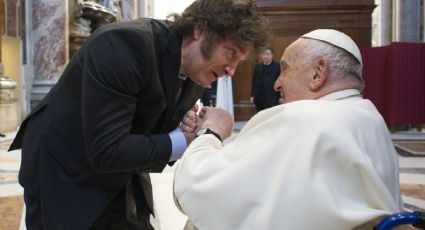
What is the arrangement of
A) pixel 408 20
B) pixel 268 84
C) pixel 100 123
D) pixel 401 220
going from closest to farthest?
pixel 401 220 → pixel 100 123 → pixel 268 84 → pixel 408 20

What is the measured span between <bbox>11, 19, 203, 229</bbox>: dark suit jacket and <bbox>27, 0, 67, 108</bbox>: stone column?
932 cm

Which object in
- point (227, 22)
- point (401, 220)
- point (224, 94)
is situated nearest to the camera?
point (401, 220)

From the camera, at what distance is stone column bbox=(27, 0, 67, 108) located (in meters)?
10.8

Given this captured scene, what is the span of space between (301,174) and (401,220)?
0.28m

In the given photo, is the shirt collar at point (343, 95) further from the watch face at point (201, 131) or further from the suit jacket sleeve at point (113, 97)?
the suit jacket sleeve at point (113, 97)

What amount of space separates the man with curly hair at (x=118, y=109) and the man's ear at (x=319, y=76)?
25 cm

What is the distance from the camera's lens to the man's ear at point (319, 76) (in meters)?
1.66

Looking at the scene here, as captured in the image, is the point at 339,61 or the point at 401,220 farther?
the point at 339,61

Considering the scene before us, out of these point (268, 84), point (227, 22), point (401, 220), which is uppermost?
point (227, 22)

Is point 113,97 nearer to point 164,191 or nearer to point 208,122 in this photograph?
point 208,122

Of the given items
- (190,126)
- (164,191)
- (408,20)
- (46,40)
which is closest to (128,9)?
(46,40)

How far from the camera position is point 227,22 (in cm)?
177

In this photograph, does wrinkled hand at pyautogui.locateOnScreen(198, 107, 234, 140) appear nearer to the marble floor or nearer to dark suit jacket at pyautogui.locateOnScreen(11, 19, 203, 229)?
dark suit jacket at pyautogui.locateOnScreen(11, 19, 203, 229)

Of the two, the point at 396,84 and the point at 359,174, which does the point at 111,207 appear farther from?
the point at 396,84
